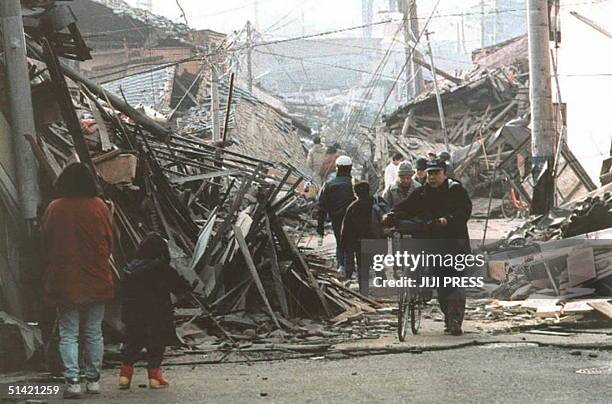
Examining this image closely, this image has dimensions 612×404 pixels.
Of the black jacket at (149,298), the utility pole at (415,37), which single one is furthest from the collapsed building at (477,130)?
the black jacket at (149,298)

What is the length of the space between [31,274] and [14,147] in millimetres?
1090

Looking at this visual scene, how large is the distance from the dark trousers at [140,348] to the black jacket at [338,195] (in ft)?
Result: 21.7

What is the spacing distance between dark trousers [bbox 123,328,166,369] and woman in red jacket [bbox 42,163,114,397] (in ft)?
0.81

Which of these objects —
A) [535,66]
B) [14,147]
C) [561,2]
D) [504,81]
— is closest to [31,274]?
[14,147]

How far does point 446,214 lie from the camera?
34.9 feet

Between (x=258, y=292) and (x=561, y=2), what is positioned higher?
(x=561, y=2)

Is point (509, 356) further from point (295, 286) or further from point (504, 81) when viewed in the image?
point (504, 81)

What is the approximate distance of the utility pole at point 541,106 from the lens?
18844 millimetres

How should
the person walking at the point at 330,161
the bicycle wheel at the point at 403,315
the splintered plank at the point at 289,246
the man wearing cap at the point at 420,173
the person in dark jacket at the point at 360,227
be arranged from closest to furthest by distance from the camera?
the bicycle wheel at the point at 403,315 < the splintered plank at the point at 289,246 < the person in dark jacket at the point at 360,227 < the man wearing cap at the point at 420,173 < the person walking at the point at 330,161

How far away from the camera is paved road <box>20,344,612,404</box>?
732cm

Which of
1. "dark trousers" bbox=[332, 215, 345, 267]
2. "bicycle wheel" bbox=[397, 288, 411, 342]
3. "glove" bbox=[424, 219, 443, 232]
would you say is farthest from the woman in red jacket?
"dark trousers" bbox=[332, 215, 345, 267]

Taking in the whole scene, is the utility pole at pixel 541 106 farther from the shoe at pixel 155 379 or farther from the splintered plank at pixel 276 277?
the shoe at pixel 155 379

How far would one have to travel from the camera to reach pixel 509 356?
29.8 feet

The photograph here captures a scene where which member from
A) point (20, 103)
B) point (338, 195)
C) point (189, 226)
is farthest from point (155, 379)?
point (338, 195)
